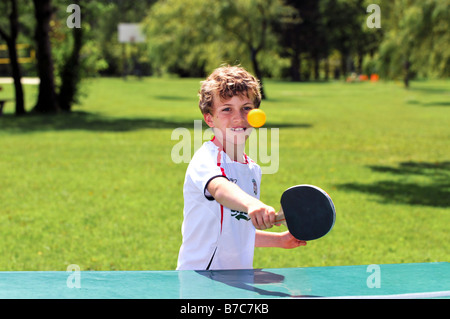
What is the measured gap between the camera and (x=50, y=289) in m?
2.62

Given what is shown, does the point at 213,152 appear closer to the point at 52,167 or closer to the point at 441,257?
the point at 441,257

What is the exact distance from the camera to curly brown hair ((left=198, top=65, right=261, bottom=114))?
321 centimetres

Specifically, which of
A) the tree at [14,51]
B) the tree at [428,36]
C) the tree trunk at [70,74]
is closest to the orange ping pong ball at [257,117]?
the tree at [14,51]

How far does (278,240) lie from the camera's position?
3.54 metres

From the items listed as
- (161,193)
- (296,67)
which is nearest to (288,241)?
(161,193)

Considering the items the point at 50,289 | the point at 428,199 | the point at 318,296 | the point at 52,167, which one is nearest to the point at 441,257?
the point at 428,199

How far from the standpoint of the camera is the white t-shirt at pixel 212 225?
10.6 ft

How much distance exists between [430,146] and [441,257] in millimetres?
10691

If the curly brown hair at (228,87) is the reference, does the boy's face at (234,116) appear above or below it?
below

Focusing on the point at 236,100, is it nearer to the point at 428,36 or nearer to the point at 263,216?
the point at 263,216

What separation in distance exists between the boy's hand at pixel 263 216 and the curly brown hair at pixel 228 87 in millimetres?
704

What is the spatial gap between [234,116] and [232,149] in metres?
0.18

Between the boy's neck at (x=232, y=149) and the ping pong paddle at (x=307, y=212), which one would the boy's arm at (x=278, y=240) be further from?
the ping pong paddle at (x=307, y=212)

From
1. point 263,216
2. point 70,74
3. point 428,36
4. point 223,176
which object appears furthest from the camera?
point 428,36
